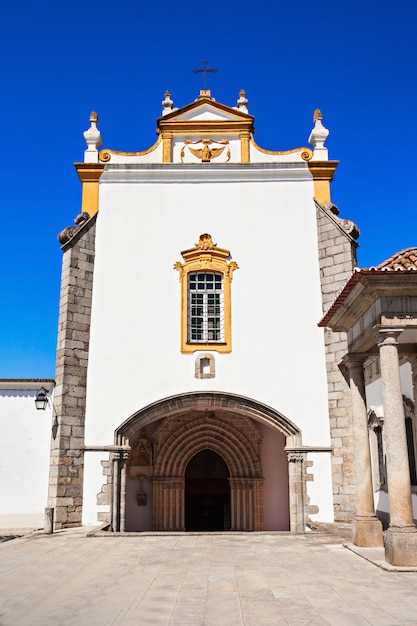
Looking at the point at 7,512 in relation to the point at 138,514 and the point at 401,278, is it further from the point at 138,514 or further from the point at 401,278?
the point at 401,278

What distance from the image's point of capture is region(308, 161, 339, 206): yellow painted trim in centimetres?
1412

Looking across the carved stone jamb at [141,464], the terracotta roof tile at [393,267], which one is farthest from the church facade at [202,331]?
the terracotta roof tile at [393,267]

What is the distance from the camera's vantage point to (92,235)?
14.0m

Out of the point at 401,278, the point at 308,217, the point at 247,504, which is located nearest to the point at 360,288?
the point at 401,278

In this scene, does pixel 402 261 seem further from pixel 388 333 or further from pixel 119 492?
pixel 119 492

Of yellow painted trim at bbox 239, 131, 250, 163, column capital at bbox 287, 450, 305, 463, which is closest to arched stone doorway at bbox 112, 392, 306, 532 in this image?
column capital at bbox 287, 450, 305, 463

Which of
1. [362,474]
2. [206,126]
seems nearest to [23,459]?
[362,474]

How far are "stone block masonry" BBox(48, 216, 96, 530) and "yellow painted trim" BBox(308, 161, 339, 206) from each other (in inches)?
203

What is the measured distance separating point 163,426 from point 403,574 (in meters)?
8.99

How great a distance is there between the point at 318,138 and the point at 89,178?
216 inches

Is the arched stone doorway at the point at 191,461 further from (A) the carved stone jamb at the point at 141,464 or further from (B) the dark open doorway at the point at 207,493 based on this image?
(B) the dark open doorway at the point at 207,493

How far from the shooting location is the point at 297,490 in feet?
41.0

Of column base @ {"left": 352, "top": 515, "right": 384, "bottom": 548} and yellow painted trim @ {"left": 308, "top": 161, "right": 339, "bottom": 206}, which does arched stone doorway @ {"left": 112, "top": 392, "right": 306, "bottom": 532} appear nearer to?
yellow painted trim @ {"left": 308, "top": 161, "right": 339, "bottom": 206}

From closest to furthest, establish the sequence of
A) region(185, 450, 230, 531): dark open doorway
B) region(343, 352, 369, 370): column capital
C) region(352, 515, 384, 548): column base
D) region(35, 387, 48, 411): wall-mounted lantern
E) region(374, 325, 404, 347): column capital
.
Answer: region(374, 325, 404, 347): column capital → region(352, 515, 384, 548): column base → region(343, 352, 369, 370): column capital → region(35, 387, 48, 411): wall-mounted lantern → region(185, 450, 230, 531): dark open doorway
